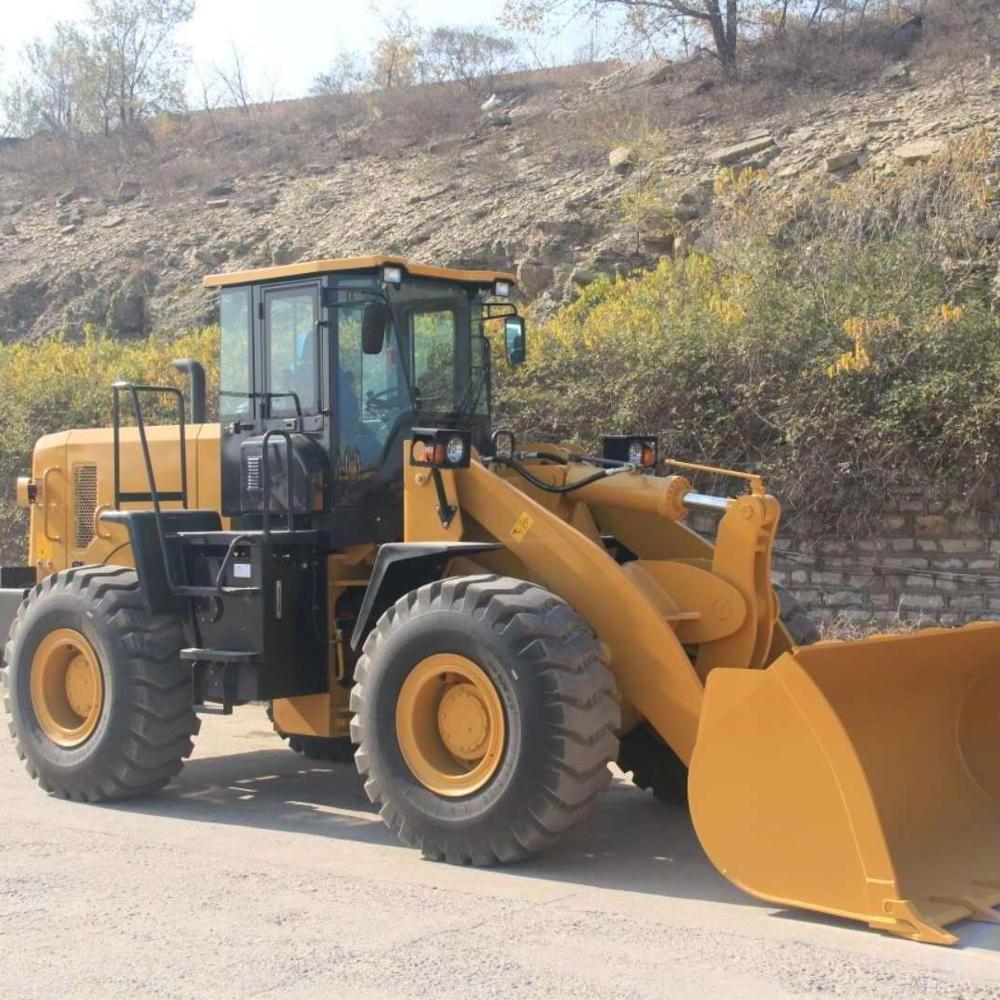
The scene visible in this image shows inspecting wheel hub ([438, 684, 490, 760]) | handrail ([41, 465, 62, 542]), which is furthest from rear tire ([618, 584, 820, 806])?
handrail ([41, 465, 62, 542])

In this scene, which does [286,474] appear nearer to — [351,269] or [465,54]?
[351,269]

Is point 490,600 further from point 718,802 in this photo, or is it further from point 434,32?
point 434,32

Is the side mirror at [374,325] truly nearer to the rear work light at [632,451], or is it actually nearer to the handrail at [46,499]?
the rear work light at [632,451]

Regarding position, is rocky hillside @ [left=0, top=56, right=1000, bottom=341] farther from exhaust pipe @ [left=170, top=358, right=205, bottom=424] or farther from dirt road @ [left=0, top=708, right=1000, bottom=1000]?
dirt road @ [left=0, top=708, right=1000, bottom=1000]

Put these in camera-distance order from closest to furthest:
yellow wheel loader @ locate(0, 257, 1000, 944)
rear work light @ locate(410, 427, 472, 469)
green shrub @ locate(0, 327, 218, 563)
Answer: yellow wheel loader @ locate(0, 257, 1000, 944) < rear work light @ locate(410, 427, 472, 469) < green shrub @ locate(0, 327, 218, 563)

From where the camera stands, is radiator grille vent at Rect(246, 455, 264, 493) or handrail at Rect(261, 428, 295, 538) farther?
radiator grille vent at Rect(246, 455, 264, 493)

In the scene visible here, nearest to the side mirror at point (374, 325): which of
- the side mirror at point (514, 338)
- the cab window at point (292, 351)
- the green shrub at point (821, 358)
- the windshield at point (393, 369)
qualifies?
the windshield at point (393, 369)

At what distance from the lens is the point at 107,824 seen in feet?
24.5

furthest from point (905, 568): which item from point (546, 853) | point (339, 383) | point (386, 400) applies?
point (546, 853)

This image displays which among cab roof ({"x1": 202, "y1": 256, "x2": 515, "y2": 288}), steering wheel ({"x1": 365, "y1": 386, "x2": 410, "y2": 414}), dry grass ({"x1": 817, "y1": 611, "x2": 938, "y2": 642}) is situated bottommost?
dry grass ({"x1": 817, "y1": 611, "x2": 938, "y2": 642})

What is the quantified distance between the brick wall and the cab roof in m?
5.73

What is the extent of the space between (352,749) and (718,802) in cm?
387

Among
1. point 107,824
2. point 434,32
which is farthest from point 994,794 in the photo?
point 434,32

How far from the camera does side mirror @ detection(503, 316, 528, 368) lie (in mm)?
8539
